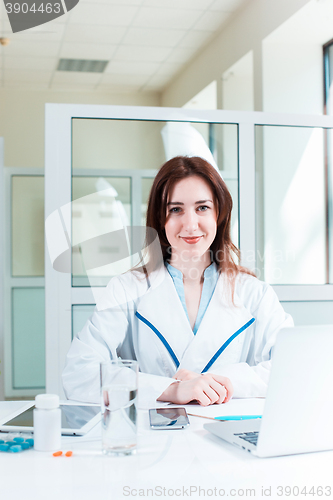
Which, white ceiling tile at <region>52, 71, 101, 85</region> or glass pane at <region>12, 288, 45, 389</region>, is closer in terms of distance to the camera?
glass pane at <region>12, 288, 45, 389</region>

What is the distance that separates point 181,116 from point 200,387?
4.16 ft

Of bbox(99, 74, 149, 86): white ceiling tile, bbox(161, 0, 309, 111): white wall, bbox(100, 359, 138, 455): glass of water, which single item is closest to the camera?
bbox(100, 359, 138, 455): glass of water

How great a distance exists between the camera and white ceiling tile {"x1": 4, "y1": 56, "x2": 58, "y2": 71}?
4820mm

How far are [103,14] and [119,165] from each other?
7.54 ft

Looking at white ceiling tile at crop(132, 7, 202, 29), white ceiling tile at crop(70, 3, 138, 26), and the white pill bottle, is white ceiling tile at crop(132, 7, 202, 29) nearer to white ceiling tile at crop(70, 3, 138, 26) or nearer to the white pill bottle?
white ceiling tile at crop(70, 3, 138, 26)

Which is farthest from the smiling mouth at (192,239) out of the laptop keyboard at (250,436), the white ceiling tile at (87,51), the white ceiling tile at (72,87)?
the white ceiling tile at (72,87)

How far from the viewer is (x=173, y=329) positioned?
58.1 inches

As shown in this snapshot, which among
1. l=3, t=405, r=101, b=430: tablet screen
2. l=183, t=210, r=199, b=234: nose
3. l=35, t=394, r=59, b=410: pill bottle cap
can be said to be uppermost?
l=183, t=210, r=199, b=234: nose

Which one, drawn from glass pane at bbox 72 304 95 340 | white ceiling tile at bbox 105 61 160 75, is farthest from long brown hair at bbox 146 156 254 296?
Result: white ceiling tile at bbox 105 61 160 75

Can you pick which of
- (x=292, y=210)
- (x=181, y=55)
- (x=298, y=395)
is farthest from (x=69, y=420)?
(x=181, y=55)

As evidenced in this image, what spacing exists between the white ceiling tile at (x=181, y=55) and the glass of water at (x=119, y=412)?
434 centimetres

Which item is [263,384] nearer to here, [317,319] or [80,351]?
[80,351]

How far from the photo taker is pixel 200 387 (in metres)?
1.14

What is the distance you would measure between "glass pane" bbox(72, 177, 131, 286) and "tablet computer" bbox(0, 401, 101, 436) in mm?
915
